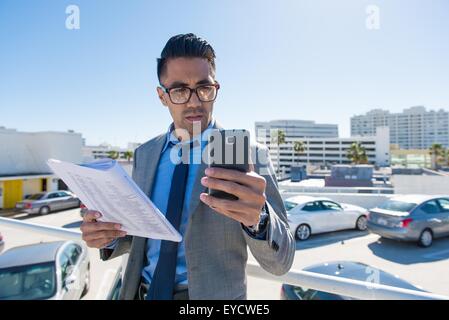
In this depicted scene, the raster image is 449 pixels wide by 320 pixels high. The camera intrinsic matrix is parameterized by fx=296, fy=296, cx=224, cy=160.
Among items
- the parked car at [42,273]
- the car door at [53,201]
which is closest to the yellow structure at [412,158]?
the car door at [53,201]

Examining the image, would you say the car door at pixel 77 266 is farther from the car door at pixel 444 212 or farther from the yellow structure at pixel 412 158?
the yellow structure at pixel 412 158

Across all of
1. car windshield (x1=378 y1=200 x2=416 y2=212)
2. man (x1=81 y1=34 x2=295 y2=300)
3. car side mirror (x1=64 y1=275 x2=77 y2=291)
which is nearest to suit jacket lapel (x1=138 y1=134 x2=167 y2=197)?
man (x1=81 y1=34 x2=295 y2=300)

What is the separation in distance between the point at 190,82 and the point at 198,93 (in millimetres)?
63

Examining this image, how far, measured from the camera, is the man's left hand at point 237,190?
0.75m

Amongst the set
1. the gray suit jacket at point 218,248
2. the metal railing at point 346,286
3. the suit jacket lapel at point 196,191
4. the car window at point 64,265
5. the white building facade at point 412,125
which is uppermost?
the white building facade at point 412,125

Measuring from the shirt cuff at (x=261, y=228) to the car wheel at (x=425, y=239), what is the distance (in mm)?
8865

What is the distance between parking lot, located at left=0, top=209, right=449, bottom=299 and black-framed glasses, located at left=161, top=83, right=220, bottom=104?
4.43m

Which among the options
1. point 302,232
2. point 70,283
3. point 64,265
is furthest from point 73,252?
point 302,232

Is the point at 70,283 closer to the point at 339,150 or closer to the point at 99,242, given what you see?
the point at 99,242

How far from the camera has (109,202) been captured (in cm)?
103

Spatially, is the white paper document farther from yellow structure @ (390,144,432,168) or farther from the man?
yellow structure @ (390,144,432,168)
